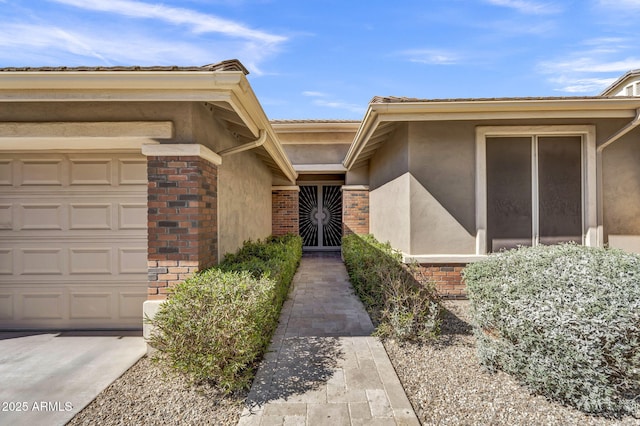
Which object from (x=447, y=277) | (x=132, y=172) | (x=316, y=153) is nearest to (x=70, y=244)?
(x=132, y=172)

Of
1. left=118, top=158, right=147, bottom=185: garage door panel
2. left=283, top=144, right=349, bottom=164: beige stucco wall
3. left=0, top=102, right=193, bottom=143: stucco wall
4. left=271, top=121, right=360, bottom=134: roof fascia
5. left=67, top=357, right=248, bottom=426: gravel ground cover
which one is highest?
left=271, top=121, right=360, bottom=134: roof fascia

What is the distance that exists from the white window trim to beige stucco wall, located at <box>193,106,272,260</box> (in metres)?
4.39

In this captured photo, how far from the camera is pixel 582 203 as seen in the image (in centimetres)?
543

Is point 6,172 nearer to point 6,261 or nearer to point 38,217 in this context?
point 38,217

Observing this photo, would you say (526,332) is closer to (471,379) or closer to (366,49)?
(471,379)

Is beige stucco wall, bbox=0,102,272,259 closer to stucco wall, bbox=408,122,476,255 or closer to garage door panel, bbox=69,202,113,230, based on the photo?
garage door panel, bbox=69,202,113,230

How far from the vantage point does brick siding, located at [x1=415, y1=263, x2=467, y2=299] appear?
5.32 meters

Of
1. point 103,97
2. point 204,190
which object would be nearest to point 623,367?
point 204,190

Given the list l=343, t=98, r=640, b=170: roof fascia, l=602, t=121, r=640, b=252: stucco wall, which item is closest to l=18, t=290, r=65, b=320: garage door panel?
l=343, t=98, r=640, b=170: roof fascia

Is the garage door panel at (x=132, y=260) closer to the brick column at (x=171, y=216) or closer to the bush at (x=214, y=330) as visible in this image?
the brick column at (x=171, y=216)

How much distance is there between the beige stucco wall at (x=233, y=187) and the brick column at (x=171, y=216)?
376 mm

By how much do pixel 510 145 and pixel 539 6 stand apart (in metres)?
3.02

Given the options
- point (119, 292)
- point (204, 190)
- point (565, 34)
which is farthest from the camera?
point (565, 34)

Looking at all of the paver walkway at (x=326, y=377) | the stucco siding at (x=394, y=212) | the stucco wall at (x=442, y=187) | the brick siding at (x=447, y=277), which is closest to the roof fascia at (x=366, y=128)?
the stucco wall at (x=442, y=187)
